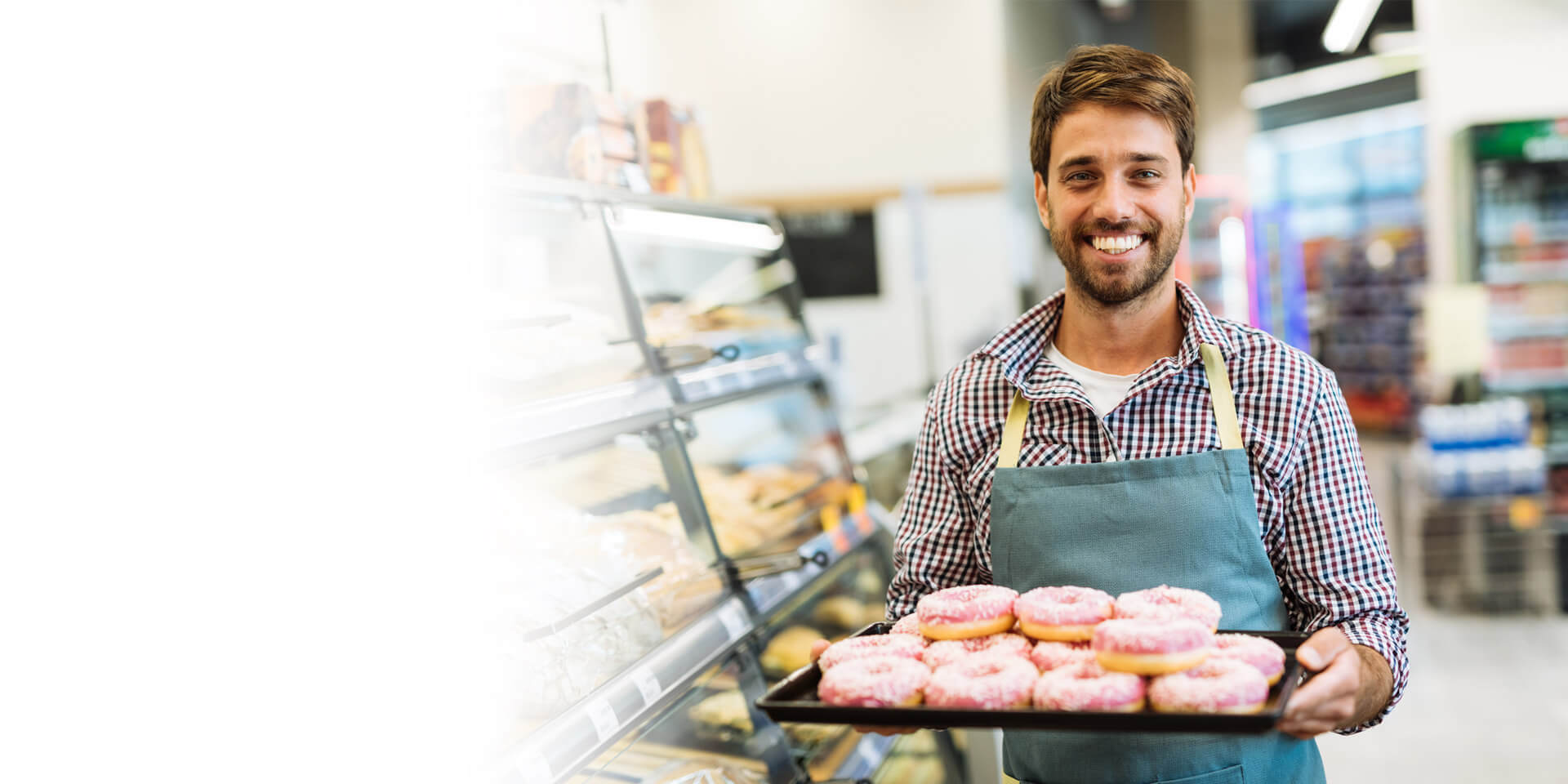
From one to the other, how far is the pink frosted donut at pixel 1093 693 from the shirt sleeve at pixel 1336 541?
57 centimetres

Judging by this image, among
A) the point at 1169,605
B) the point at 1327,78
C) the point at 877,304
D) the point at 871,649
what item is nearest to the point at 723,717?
the point at 871,649

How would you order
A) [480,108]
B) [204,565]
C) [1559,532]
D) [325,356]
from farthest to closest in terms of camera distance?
[1559,532] < [480,108] < [325,356] < [204,565]

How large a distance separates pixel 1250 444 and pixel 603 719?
1.12m

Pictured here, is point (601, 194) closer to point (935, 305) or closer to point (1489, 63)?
point (935, 305)

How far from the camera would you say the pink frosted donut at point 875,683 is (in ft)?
4.35

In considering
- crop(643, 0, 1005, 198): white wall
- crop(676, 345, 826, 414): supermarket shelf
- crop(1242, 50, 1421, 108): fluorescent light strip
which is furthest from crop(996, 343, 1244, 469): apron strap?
crop(1242, 50, 1421, 108): fluorescent light strip

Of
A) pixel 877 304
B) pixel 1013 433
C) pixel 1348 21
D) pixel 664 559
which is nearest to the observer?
Result: pixel 1013 433

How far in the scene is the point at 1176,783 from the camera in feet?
5.18

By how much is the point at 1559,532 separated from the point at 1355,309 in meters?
7.81

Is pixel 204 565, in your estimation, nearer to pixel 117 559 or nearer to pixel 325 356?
pixel 117 559

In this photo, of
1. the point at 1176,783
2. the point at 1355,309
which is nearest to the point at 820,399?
the point at 1176,783

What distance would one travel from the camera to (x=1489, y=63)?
6.44 metres

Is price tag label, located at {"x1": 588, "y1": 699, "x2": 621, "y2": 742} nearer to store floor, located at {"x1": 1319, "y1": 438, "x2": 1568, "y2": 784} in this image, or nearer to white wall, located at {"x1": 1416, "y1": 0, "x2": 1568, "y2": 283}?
store floor, located at {"x1": 1319, "y1": 438, "x2": 1568, "y2": 784}

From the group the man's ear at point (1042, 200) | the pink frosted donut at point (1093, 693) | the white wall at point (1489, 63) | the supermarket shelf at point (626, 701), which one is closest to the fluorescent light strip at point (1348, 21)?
the white wall at point (1489, 63)
